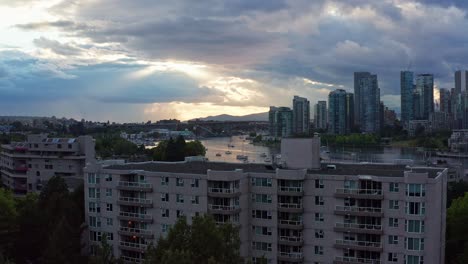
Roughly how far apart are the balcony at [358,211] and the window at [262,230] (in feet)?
7.16

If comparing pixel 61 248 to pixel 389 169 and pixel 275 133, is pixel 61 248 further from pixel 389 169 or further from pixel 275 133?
pixel 275 133

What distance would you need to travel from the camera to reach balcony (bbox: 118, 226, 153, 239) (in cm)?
1711

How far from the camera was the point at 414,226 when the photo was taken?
14633mm

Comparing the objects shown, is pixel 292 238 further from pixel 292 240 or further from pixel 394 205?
pixel 394 205

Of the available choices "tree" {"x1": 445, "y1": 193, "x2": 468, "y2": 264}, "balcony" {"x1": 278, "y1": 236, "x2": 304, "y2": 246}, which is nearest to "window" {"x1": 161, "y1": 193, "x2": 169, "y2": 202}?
"balcony" {"x1": 278, "y1": 236, "x2": 304, "y2": 246}

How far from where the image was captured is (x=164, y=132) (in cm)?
13712

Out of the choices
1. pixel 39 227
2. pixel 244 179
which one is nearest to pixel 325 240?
pixel 244 179

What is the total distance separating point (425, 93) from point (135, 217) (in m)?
135

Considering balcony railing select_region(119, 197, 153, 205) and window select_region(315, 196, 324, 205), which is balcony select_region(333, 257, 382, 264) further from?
balcony railing select_region(119, 197, 153, 205)

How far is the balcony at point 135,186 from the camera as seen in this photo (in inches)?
672

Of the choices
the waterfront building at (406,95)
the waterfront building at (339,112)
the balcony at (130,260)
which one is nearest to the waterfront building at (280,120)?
the waterfront building at (339,112)

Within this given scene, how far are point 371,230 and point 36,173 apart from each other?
967 inches

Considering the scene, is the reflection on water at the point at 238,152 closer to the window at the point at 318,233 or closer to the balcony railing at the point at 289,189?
the balcony railing at the point at 289,189

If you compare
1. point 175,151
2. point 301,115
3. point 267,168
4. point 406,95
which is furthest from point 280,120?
point 267,168
